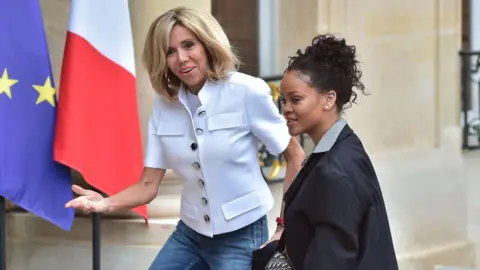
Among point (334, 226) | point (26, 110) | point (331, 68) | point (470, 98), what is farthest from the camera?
point (470, 98)

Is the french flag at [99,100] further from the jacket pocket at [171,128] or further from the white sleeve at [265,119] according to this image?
the white sleeve at [265,119]

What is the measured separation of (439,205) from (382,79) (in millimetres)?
1105

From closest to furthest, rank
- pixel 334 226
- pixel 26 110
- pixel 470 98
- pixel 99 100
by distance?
pixel 334 226 → pixel 26 110 → pixel 99 100 → pixel 470 98

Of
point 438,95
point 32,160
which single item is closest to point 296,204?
point 32,160

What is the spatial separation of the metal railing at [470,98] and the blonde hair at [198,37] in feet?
21.4

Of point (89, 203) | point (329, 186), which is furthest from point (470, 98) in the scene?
point (329, 186)

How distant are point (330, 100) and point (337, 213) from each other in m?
0.39

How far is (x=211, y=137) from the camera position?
360 cm

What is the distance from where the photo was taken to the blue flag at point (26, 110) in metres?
4.38

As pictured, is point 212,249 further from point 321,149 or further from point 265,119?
point 321,149

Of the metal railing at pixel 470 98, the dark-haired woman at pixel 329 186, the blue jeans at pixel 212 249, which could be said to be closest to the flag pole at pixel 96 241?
the blue jeans at pixel 212 249

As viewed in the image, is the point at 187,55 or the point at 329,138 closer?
the point at 329,138

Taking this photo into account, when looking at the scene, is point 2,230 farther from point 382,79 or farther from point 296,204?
point 382,79

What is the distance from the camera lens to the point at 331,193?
271 centimetres
